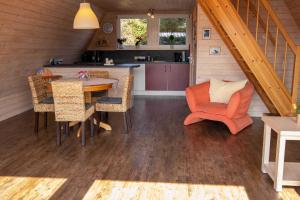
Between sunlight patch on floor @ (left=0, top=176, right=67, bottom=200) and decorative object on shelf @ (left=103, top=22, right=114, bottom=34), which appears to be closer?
sunlight patch on floor @ (left=0, top=176, right=67, bottom=200)

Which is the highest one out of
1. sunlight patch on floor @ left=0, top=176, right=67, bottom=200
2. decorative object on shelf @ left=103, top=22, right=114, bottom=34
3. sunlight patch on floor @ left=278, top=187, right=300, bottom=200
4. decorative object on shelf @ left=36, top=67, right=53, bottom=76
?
decorative object on shelf @ left=103, top=22, right=114, bottom=34

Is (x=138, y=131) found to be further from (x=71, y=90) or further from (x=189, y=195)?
(x=189, y=195)

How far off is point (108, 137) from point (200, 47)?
8.13 ft

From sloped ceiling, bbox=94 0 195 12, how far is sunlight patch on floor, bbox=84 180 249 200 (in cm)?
463

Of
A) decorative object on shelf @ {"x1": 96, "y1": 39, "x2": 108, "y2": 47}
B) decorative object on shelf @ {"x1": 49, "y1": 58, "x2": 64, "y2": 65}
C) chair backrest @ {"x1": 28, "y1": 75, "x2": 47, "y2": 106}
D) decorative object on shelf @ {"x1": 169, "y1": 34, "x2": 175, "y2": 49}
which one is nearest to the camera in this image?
chair backrest @ {"x1": 28, "y1": 75, "x2": 47, "y2": 106}

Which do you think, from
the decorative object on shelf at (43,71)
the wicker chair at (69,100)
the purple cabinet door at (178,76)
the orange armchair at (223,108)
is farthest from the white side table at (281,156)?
the purple cabinet door at (178,76)

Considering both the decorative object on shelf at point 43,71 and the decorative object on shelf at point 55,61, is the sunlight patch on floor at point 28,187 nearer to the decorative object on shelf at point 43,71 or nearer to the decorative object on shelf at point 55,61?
the decorative object on shelf at point 43,71

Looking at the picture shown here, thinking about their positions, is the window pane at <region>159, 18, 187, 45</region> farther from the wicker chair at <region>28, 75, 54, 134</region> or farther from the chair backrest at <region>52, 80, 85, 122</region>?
the chair backrest at <region>52, 80, 85, 122</region>

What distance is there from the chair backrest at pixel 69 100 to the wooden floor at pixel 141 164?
1.38 feet

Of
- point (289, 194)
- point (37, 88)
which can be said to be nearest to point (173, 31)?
point (37, 88)

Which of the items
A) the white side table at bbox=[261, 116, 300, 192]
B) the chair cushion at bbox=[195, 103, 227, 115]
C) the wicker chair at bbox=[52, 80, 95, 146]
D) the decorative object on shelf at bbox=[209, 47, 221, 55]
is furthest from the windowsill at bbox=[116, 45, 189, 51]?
the white side table at bbox=[261, 116, 300, 192]

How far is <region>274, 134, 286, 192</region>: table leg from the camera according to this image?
2.64 metres

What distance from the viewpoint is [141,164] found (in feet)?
11.1

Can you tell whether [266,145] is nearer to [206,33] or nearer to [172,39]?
[206,33]
